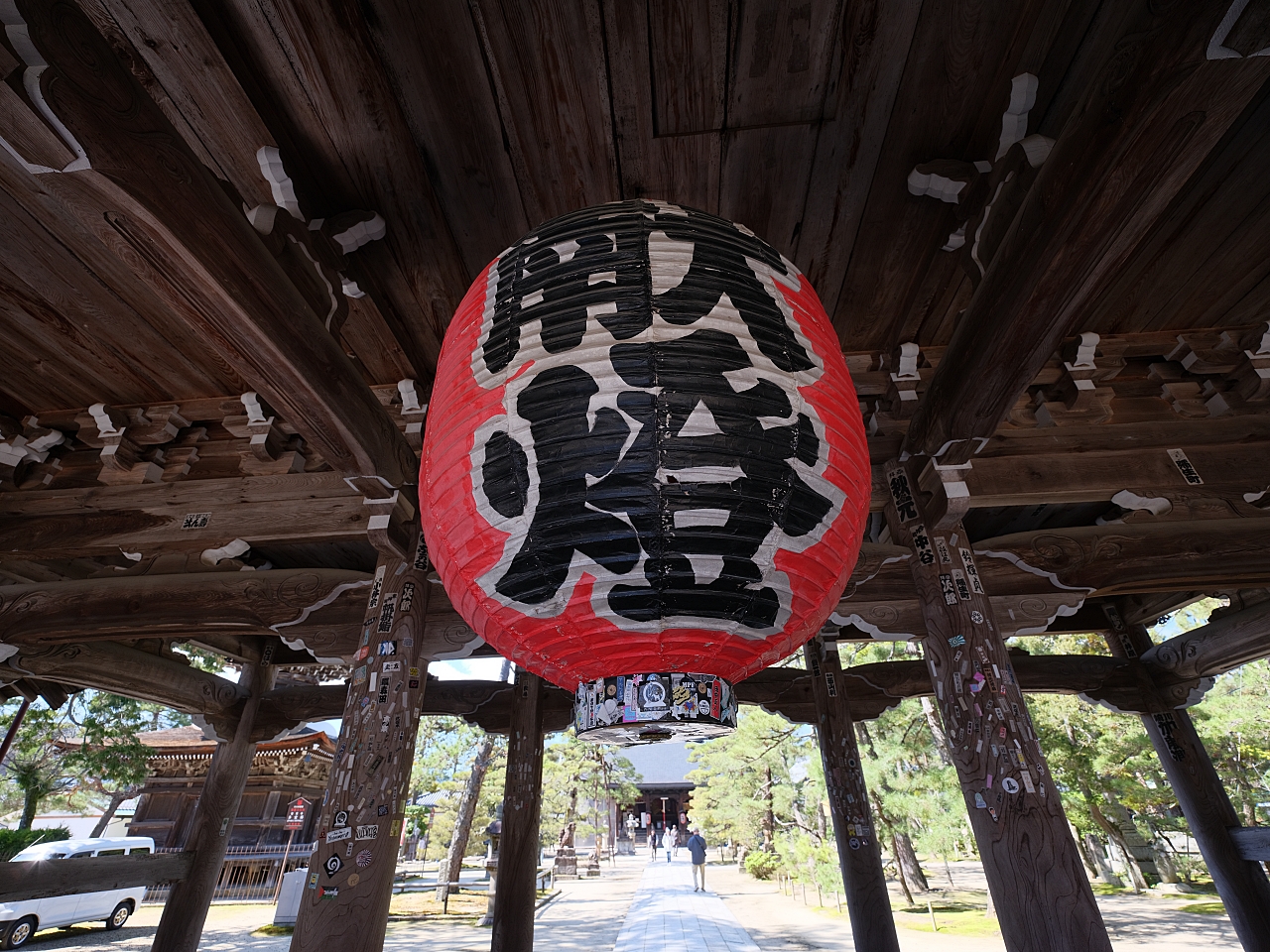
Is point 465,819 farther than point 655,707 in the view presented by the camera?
Yes

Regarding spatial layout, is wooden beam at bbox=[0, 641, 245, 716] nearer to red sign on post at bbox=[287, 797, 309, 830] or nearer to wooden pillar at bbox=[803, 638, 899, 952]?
wooden pillar at bbox=[803, 638, 899, 952]

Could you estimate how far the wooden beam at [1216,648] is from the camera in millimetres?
5703

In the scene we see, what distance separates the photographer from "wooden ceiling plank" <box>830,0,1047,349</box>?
214cm

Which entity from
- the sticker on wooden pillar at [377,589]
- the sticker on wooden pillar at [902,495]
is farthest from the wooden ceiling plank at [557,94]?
the sticker on wooden pillar at [902,495]

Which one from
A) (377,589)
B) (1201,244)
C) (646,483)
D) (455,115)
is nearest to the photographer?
(646,483)

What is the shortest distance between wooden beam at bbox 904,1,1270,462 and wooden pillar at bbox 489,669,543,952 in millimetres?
4894

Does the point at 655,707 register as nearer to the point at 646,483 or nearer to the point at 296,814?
the point at 646,483

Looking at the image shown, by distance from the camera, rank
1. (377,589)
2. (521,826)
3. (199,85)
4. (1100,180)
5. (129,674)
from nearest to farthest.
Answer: (1100,180), (199,85), (377,589), (129,674), (521,826)

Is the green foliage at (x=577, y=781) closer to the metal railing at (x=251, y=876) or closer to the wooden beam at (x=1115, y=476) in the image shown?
the metal railing at (x=251, y=876)

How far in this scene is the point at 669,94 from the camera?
7.59 feet

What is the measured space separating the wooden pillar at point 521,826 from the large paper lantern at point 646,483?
4975 mm

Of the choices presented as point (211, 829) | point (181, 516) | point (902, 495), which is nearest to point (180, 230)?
point (181, 516)

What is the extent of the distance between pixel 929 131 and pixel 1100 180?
0.89m

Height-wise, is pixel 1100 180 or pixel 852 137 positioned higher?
pixel 852 137
